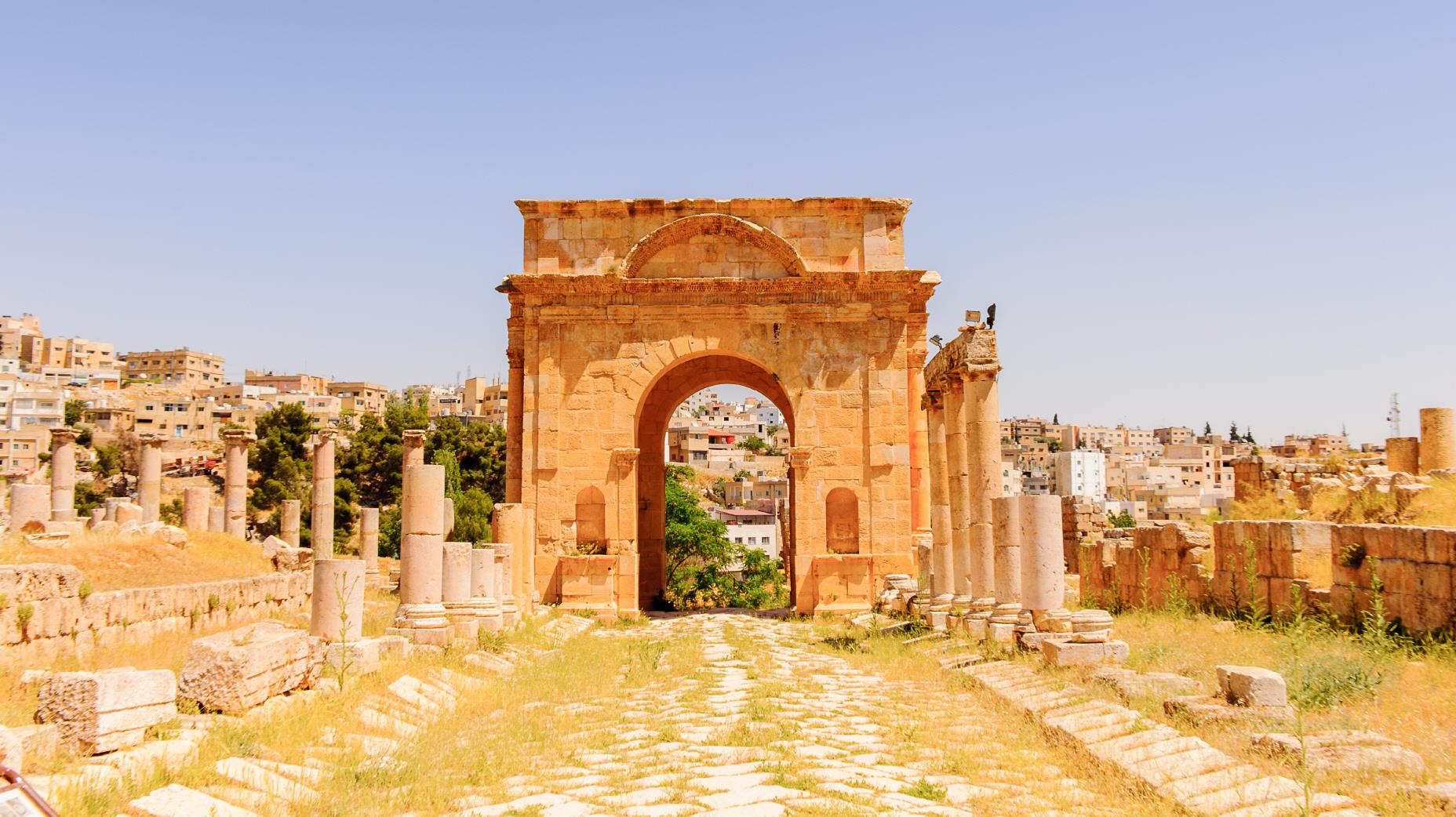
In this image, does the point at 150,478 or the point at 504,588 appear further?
the point at 150,478

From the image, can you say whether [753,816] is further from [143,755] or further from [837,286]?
[837,286]

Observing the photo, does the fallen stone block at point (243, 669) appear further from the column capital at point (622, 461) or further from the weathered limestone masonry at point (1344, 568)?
the column capital at point (622, 461)

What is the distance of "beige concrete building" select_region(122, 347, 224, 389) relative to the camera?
135 metres

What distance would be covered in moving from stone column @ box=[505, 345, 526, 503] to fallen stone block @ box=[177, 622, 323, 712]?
1165 centimetres

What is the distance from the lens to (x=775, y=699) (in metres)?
10.2

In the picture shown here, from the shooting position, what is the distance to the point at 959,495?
15.5 meters

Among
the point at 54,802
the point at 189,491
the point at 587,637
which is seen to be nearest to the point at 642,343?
the point at 587,637

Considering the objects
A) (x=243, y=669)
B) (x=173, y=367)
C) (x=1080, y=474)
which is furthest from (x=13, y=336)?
(x=243, y=669)

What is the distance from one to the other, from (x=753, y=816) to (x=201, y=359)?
491 feet

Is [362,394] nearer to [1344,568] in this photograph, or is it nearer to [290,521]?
[290,521]

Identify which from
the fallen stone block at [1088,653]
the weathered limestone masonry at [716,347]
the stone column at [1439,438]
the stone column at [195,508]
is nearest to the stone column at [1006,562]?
the fallen stone block at [1088,653]

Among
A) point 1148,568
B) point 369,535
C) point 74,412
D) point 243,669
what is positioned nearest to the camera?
point 243,669

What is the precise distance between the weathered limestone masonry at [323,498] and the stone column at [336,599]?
14.5m

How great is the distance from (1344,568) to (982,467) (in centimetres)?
435
